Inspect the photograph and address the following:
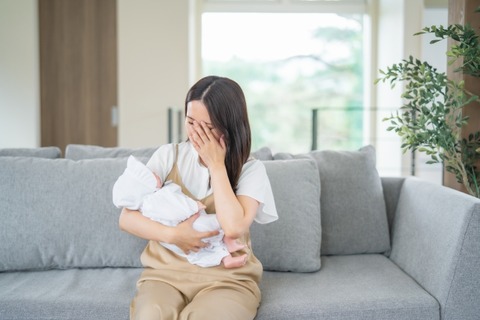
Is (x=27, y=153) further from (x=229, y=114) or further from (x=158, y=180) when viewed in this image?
(x=229, y=114)

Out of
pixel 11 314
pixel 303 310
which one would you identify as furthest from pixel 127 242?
pixel 303 310

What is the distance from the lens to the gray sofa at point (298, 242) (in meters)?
1.85

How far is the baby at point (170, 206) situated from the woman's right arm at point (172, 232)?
0.05ft

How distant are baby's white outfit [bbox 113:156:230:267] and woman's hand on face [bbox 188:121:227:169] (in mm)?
→ 118

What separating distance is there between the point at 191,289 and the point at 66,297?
1.33 ft

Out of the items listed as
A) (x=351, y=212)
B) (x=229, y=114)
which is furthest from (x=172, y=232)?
(x=351, y=212)

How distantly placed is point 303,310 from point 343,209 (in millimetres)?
622

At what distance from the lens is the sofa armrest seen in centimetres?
185

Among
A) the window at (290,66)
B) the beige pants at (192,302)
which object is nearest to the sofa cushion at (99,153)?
the beige pants at (192,302)

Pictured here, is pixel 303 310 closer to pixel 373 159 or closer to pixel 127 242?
pixel 127 242

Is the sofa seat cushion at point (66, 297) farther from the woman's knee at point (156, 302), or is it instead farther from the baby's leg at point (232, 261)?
the baby's leg at point (232, 261)

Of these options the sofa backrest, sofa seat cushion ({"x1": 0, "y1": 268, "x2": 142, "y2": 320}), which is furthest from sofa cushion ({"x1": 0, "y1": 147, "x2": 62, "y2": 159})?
sofa seat cushion ({"x1": 0, "y1": 268, "x2": 142, "y2": 320})

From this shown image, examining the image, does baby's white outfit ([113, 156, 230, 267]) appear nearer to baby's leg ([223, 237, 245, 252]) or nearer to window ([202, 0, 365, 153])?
baby's leg ([223, 237, 245, 252])

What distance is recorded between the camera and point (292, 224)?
2.18 metres
